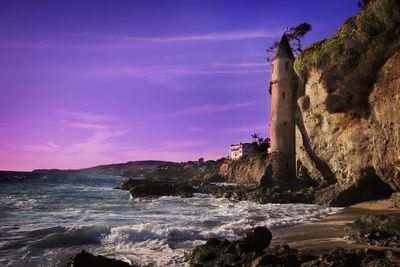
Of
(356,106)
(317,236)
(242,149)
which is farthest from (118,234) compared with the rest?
(242,149)

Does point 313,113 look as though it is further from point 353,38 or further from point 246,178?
point 246,178

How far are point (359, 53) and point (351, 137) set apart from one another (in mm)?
5292

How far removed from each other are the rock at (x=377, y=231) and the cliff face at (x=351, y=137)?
9.52 metres

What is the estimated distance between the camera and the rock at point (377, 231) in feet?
35.4

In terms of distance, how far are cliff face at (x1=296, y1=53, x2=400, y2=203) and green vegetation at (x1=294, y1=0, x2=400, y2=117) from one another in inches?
28.9

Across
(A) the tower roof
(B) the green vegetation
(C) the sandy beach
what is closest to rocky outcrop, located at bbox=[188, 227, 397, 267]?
(C) the sandy beach

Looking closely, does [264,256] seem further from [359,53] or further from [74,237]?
[359,53]

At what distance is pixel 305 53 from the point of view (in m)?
33.0

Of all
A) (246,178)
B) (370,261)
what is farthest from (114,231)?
(246,178)

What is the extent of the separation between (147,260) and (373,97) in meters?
16.5

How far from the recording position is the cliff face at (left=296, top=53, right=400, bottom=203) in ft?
67.9

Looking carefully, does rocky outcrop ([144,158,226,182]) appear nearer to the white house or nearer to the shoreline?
the white house

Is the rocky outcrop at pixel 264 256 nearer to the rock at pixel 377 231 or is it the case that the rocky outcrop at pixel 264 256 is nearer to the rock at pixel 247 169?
the rock at pixel 377 231

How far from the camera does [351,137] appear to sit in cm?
2580
